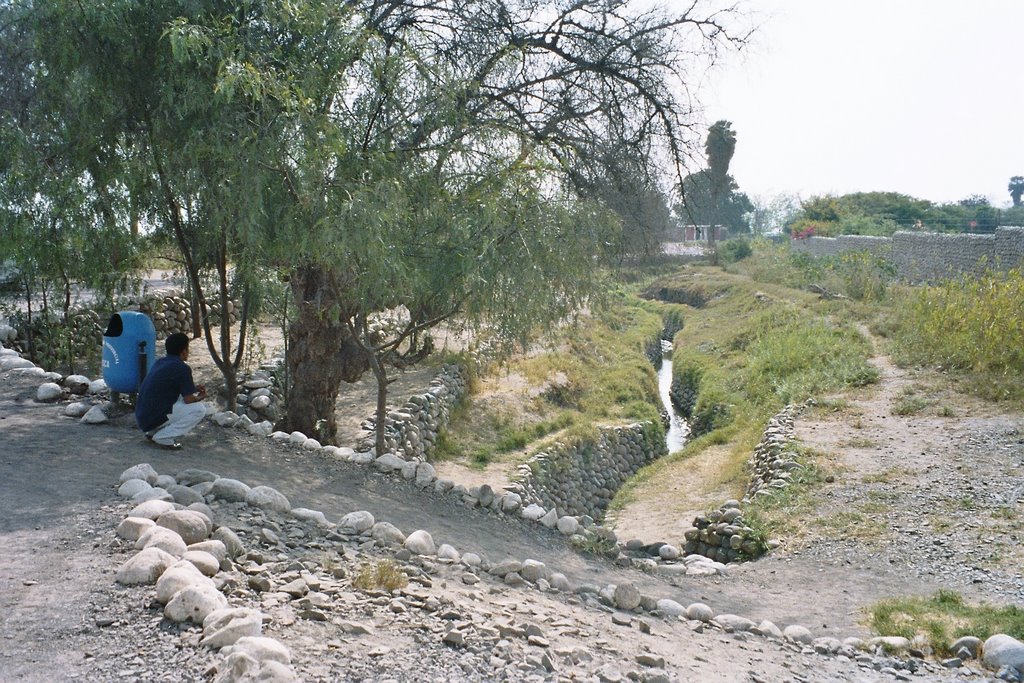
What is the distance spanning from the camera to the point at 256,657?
12.3ft

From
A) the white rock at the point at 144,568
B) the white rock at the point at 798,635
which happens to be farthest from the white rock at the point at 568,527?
the white rock at the point at 144,568

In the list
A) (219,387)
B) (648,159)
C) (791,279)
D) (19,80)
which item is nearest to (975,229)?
(791,279)

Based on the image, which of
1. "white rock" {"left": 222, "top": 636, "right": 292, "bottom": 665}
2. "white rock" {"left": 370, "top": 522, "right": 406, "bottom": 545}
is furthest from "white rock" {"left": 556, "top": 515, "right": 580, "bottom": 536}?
"white rock" {"left": 222, "top": 636, "right": 292, "bottom": 665}

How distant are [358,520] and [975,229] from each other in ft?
124

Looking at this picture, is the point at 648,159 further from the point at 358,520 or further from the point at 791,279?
the point at 791,279

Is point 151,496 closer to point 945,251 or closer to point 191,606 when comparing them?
point 191,606

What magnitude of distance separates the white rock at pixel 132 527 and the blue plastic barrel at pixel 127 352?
142 inches

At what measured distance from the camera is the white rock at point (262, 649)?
12.3 ft

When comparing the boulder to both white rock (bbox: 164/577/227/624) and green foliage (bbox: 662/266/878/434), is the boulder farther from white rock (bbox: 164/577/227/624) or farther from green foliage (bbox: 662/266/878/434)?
green foliage (bbox: 662/266/878/434)

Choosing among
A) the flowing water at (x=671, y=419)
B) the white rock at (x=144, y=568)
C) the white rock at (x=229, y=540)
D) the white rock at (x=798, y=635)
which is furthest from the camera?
the flowing water at (x=671, y=419)

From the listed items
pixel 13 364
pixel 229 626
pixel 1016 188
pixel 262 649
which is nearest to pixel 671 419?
pixel 13 364

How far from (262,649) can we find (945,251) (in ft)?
88.0

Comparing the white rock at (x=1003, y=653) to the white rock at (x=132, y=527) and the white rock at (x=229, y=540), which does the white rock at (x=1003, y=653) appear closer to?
the white rock at (x=229, y=540)

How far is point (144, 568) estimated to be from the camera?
4.64m
